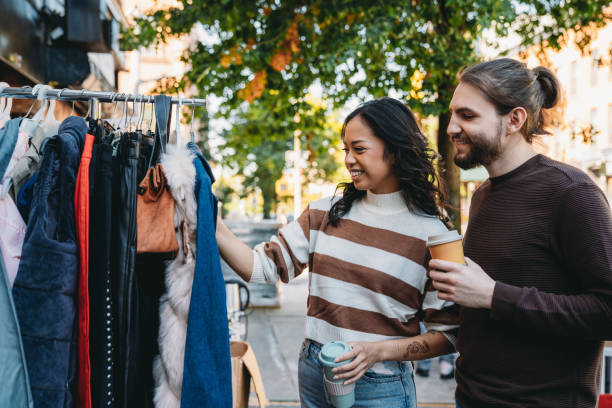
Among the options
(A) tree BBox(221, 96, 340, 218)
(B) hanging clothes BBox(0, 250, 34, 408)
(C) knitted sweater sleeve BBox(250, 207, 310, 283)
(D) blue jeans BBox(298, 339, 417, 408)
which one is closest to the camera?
(B) hanging clothes BBox(0, 250, 34, 408)

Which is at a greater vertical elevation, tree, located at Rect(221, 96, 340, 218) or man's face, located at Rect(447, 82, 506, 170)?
tree, located at Rect(221, 96, 340, 218)

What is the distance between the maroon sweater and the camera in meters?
1.32

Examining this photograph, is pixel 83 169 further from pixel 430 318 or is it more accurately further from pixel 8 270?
pixel 430 318

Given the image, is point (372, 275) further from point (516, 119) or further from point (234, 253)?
point (516, 119)

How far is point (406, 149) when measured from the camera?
181 centimetres

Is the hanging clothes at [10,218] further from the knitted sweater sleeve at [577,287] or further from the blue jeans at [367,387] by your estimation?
the knitted sweater sleeve at [577,287]

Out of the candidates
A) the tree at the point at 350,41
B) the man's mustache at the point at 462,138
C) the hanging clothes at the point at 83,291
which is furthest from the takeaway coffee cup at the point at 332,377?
the tree at the point at 350,41

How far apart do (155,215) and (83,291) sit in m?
0.30

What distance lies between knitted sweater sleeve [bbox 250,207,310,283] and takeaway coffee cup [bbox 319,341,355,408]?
467 mm

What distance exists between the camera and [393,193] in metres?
1.85

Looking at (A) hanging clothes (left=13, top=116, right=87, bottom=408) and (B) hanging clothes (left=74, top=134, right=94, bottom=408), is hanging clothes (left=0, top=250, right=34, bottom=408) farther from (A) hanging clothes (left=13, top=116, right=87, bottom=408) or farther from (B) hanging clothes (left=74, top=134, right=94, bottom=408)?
(B) hanging clothes (left=74, top=134, right=94, bottom=408)

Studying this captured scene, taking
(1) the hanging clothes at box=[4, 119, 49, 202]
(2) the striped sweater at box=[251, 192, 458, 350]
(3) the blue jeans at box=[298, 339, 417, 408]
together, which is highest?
(1) the hanging clothes at box=[4, 119, 49, 202]

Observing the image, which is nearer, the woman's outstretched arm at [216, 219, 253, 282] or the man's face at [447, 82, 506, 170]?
the man's face at [447, 82, 506, 170]

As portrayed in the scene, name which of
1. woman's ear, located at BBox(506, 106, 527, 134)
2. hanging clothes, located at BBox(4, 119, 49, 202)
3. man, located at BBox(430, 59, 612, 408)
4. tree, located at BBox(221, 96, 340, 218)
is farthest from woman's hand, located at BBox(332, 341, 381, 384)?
tree, located at BBox(221, 96, 340, 218)
